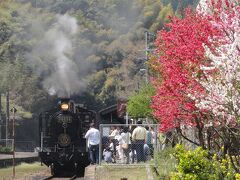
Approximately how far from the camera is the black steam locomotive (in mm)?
26062

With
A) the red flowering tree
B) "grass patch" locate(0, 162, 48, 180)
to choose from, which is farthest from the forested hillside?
the red flowering tree

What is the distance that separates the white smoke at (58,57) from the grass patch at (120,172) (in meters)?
28.8

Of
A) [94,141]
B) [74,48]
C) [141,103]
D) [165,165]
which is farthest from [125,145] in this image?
[74,48]

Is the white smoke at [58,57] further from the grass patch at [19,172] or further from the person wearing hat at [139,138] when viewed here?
the person wearing hat at [139,138]

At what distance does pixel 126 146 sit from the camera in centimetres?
2100

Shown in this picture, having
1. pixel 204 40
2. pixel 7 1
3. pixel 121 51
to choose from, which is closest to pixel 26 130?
pixel 121 51

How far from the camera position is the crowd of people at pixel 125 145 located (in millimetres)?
21266

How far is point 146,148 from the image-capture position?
2155 centimetres

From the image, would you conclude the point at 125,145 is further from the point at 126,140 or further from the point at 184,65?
the point at 184,65

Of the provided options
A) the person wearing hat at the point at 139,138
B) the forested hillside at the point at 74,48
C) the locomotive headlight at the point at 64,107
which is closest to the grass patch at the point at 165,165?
the person wearing hat at the point at 139,138

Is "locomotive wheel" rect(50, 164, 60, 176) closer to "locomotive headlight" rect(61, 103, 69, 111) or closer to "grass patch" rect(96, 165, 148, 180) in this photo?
"locomotive headlight" rect(61, 103, 69, 111)

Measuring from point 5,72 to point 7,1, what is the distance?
3680 centimetres

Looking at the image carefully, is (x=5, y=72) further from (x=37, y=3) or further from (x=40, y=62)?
(x=37, y=3)

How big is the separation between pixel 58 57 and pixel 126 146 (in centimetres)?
3921
